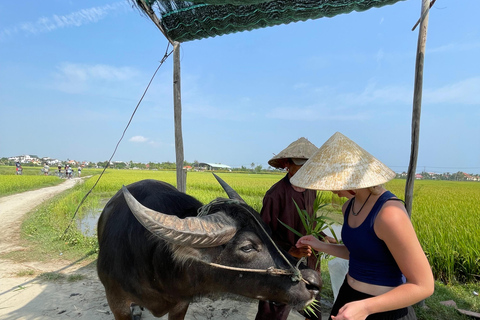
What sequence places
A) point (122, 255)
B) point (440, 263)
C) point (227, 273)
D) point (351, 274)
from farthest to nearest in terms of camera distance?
point (440, 263)
point (122, 255)
point (227, 273)
point (351, 274)

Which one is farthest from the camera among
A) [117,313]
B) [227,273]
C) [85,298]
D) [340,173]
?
[85,298]

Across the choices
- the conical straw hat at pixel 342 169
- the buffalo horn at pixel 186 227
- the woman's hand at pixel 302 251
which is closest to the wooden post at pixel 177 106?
the woman's hand at pixel 302 251

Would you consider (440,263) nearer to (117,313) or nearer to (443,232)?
(443,232)

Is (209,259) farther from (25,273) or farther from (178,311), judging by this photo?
(25,273)

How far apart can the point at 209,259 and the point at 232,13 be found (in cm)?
229

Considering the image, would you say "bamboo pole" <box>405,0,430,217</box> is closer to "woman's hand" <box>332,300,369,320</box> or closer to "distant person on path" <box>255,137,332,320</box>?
"distant person on path" <box>255,137,332,320</box>

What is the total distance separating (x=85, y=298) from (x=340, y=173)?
3593 mm

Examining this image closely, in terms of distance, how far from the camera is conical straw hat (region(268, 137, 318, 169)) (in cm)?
241

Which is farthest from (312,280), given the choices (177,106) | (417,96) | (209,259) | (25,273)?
(25,273)

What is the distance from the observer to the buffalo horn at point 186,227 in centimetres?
144

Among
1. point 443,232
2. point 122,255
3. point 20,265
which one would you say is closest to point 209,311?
point 122,255

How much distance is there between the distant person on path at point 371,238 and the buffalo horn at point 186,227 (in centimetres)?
52

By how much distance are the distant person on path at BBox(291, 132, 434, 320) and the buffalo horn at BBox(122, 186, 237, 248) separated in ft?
1.70

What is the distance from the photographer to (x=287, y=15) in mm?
2678
